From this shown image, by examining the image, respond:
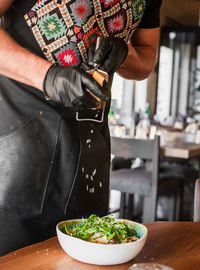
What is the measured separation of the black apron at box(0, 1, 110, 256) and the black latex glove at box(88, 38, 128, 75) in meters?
0.15

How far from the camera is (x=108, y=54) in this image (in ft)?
3.63

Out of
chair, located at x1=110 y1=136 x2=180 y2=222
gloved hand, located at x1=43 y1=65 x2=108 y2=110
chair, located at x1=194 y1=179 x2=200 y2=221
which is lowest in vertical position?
chair, located at x1=110 y1=136 x2=180 y2=222

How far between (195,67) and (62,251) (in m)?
7.31

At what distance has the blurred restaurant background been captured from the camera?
10.1 feet

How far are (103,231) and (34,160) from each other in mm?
350

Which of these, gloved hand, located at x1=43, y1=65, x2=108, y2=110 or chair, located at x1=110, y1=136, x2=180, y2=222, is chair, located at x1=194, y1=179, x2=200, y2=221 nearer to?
gloved hand, located at x1=43, y1=65, x2=108, y2=110

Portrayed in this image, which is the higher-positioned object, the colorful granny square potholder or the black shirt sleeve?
the black shirt sleeve

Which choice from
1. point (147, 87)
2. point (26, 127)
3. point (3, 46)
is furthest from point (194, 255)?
point (147, 87)

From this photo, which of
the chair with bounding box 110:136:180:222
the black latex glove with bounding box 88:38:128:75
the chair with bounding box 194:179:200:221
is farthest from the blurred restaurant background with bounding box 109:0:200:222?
the black latex glove with bounding box 88:38:128:75

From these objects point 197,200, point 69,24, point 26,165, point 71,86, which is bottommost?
point 197,200

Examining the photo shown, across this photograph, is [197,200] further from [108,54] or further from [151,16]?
[151,16]

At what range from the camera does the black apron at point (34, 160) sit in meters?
1.08

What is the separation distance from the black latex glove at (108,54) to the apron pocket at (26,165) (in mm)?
186

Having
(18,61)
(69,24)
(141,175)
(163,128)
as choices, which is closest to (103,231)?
(18,61)
